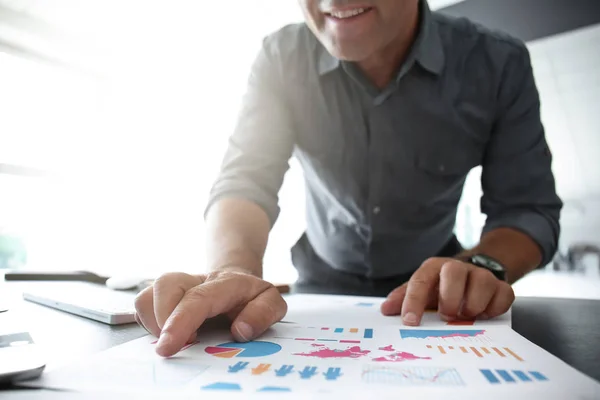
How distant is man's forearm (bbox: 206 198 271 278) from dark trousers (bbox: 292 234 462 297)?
33 cm

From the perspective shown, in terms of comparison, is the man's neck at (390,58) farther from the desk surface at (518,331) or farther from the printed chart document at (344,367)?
the printed chart document at (344,367)

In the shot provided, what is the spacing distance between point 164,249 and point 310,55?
12.4 feet

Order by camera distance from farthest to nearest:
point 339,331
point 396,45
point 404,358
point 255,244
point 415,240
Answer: point 415,240
point 396,45
point 255,244
point 339,331
point 404,358

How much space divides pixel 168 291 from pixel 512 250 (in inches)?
29.1

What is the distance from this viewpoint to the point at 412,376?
36cm

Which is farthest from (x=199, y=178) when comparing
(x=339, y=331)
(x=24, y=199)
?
(x=339, y=331)

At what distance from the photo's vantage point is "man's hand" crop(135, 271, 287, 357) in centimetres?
45

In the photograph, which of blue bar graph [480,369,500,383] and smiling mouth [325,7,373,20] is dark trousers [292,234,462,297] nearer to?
smiling mouth [325,7,373,20]

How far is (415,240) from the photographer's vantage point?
51.2 inches

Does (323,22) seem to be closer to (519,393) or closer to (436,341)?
(436,341)

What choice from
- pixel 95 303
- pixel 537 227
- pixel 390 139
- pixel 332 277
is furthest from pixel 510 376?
pixel 332 277

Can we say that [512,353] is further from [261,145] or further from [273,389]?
[261,145]

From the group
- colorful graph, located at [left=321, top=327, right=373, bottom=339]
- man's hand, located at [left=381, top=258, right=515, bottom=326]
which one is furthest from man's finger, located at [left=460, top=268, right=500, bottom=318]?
colorful graph, located at [left=321, top=327, right=373, bottom=339]

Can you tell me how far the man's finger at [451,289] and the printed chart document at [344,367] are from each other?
0.18 feet
